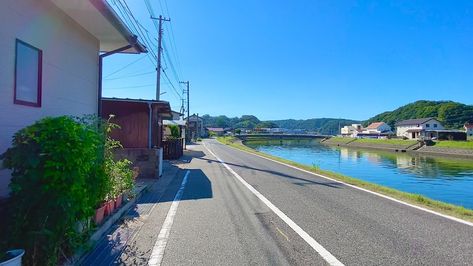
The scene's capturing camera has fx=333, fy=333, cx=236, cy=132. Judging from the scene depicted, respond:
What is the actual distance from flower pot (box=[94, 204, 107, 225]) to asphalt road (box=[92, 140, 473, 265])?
2.02ft

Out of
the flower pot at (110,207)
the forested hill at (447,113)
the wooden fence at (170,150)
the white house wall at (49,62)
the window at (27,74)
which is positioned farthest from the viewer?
the forested hill at (447,113)

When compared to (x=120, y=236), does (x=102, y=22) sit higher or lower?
higher

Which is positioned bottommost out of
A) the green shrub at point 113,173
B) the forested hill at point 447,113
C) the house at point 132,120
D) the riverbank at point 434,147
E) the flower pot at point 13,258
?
the riverbank at point 434,147

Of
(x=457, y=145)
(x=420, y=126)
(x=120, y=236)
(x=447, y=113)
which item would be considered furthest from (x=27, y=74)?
(x=447, y=113)

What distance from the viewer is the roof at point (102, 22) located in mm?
5789

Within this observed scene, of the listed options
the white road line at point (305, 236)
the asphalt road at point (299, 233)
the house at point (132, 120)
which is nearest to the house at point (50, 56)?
the asphalt road at point (299, 233)

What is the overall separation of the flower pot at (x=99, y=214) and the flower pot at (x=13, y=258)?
6.50 ft

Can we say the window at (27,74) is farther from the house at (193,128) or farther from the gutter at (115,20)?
the house at (193,128)

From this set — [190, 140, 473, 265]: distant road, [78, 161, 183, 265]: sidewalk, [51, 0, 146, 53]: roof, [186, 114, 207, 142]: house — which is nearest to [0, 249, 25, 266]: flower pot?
[78, 161, 183, 265]: sidewalk

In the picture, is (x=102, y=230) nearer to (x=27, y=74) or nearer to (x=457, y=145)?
(x=27, y=74)

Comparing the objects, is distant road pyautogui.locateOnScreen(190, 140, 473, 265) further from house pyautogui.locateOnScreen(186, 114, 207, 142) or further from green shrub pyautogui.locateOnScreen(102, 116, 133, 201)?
house pyautogui.locateOnScreen(186, 114, 207, 142)

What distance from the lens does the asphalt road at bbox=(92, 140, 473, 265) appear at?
161 inches

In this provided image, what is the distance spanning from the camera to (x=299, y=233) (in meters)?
5.09

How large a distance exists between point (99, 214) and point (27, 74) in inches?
93.9
